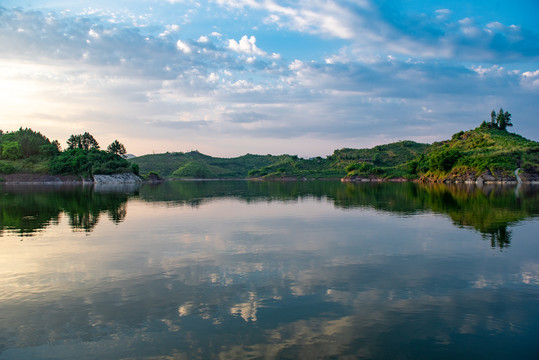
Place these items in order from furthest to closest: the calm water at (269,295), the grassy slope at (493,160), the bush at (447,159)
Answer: the bush at (447,159), the grassy slope at (493,160), the calm water at (269,295)

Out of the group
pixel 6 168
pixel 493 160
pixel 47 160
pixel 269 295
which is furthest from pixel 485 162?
pixel 6 168

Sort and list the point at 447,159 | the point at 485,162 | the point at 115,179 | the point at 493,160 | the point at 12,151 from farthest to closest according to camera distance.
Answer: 1. the point at 12,151
2. the point at 115,179
3. the point at 447,159
4. the point at 493,160
5. the point at 485,162

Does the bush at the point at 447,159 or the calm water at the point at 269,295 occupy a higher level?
the bush at the point at 447,159

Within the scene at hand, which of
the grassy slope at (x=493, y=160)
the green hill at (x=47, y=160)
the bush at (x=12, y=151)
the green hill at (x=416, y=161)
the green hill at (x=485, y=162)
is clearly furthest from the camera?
the bush at (x=12, y=151)

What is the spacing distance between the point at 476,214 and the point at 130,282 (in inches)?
1381

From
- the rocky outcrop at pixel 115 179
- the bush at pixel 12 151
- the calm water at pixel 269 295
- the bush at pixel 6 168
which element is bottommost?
the calm water at pixel 269 295

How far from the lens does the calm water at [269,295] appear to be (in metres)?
9.11

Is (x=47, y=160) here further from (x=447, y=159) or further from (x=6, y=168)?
(x=447, y=159)

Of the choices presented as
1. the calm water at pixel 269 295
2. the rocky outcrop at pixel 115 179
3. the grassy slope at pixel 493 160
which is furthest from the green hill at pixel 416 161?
the calm water at pixel 269 295

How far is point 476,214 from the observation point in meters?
36.3

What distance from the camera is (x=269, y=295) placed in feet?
41.3

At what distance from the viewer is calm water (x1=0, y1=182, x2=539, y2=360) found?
911 cm

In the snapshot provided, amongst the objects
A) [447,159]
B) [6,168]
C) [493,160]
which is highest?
[447,159]

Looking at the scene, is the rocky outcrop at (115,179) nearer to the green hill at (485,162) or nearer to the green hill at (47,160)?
the green hill at (47,160)
